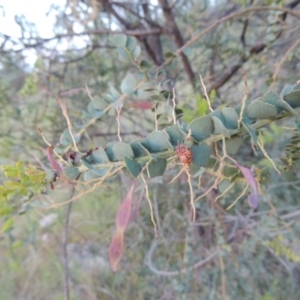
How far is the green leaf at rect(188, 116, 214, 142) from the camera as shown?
26 centimetres

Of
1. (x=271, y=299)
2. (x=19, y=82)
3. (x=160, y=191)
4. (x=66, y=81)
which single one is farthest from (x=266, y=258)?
(x=19, y=82)

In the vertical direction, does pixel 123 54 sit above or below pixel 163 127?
above

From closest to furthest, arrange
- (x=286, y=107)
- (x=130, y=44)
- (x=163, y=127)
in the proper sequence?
(x=286, y=107)
(x=130, y=44)
(x=163, y=127)

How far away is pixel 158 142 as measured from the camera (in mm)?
266

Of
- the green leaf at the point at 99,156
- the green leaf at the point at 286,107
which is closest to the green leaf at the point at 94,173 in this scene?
the green leaf at the point at 99,156

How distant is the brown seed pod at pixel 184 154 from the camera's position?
10.0 inches

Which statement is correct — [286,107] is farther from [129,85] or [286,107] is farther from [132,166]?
[129,85]

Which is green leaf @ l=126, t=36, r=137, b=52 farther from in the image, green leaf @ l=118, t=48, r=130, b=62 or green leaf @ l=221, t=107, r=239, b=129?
green leaf @ l=221, t=107, r=239, b=129

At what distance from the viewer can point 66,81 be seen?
3.43 ft

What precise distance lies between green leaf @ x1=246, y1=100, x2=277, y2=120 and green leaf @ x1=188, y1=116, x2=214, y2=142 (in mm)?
25

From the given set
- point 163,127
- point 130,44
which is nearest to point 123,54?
point 130,44

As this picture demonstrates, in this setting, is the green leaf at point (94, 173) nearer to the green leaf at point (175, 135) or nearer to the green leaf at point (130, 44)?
the green leaf at point (175, 135)

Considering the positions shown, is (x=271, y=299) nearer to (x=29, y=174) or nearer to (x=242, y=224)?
(x=242, y=224)

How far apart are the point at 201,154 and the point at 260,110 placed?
0.04 m
